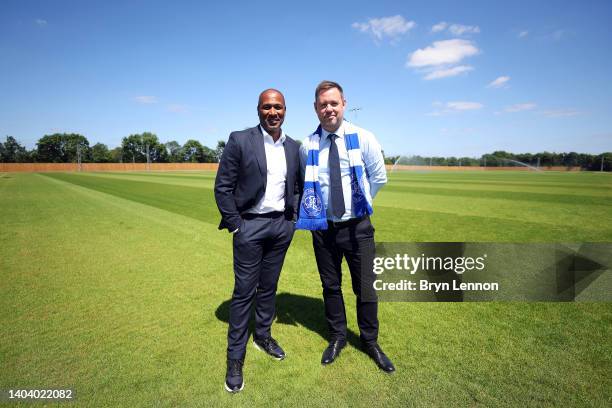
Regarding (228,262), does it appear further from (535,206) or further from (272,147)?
(535,206)

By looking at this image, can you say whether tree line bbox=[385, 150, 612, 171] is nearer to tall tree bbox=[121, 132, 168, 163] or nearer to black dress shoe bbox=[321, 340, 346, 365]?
tall tree bbox=[121, 132, 168, 163]

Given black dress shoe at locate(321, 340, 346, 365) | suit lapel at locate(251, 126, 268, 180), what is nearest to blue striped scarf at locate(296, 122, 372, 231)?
suit lapel at locate(251, 126, 268, 180)

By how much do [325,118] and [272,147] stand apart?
1.81 ft

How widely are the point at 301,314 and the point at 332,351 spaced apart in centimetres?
107

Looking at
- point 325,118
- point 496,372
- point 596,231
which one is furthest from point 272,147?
point 596,231

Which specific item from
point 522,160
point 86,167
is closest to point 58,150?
point 86,167

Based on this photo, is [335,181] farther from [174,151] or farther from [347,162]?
[174,151]

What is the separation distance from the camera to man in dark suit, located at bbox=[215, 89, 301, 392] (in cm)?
288

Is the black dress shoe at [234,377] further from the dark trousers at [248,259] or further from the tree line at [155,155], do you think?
the tree line at [155,155]

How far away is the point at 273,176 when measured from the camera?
3.02 meters

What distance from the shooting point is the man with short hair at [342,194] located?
3.00 metres

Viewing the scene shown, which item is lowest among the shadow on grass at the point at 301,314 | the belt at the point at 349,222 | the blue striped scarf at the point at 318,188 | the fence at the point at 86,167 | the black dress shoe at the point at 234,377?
the shadow on grass at the point at 301,314

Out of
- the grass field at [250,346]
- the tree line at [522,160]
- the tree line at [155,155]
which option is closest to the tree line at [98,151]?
the tree line at [155,155]

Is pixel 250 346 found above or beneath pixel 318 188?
beneath
